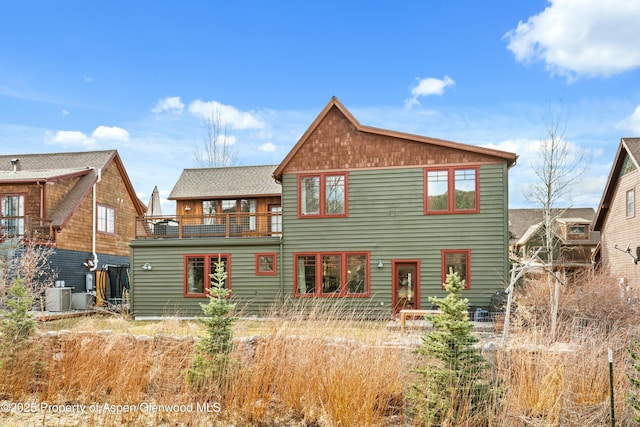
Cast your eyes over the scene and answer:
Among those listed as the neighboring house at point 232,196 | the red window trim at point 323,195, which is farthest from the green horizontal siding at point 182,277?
the neighboring house at point 232,196

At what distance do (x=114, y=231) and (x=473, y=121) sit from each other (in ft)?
56.4

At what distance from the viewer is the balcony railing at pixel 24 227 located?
19794 mm

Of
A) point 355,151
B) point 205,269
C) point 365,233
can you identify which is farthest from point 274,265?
point 355,151

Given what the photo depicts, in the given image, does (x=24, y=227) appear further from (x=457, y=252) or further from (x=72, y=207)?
(x=457, y=252)

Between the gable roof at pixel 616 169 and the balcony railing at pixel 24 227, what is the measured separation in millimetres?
22878

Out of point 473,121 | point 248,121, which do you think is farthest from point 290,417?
point 248,121

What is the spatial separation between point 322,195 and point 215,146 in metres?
21.7

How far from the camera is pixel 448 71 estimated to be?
60.4 ft

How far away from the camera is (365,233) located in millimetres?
16000

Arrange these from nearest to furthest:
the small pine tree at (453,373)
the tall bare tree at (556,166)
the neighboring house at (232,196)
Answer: the small pine tree at (453,373)
the neighboring house at (232,196)
the tall bare tree at (556,166)

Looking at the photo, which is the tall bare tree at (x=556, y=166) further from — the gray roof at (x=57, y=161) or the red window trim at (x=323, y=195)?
the gray roof at (x=57, y=161)

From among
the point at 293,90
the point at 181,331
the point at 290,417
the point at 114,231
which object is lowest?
the point at 290,417

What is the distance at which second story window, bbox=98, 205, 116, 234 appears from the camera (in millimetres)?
23609

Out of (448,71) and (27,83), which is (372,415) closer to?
(448,71)
